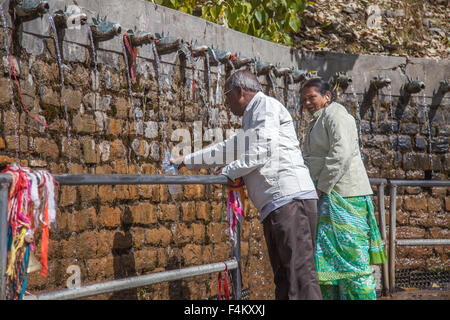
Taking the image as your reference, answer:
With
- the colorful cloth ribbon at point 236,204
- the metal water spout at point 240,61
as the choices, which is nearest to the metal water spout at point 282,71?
the metal water spout at point 240,61

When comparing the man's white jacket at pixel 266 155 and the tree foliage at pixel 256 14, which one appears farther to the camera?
the tree foliage at pixel 256 14

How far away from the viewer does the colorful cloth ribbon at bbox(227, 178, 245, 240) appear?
10.7 feet

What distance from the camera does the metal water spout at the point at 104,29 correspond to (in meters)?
4.80

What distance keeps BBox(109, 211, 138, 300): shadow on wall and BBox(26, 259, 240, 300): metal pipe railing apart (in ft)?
6.14

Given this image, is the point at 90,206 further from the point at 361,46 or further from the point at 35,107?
the point at 361,46

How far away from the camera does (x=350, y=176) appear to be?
3.88m

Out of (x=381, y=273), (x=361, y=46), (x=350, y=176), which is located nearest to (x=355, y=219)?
(x=350, y=176)

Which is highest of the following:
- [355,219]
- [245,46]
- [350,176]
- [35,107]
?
[245,46]

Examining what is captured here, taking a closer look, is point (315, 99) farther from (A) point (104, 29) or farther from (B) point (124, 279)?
(B) point (124, 279)

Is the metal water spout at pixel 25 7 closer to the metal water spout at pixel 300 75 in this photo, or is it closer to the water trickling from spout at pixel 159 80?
the water trickling from spout at pixel 159 80

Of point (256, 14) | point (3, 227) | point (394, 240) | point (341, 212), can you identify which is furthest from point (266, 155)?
point (256, 14)

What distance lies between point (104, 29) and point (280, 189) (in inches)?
90.3

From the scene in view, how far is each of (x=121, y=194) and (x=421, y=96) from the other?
4.85 metres

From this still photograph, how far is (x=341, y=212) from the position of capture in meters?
3.83
